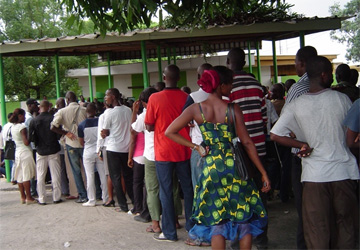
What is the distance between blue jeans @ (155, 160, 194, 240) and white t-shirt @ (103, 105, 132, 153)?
1753 millimetres

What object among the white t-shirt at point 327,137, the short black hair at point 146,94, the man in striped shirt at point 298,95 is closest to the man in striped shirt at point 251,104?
the man in striped shirt at point 298,95

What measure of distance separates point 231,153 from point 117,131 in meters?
3.42

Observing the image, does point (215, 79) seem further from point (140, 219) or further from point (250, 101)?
point (140, 219)

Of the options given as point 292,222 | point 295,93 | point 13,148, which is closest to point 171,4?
point 295,93

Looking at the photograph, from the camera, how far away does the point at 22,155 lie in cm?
801

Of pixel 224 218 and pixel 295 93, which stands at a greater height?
pixel 295 93

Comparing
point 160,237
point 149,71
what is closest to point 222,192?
point 160,237

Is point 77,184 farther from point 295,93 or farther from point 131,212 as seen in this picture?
point 295,93

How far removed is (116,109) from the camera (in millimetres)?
6824

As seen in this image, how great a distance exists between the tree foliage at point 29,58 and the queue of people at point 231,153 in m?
20.4

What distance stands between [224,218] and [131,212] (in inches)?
137

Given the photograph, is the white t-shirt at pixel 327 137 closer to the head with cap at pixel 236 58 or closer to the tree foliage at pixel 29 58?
the head with cap at pixel 236 58

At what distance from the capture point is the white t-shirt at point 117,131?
6789mm

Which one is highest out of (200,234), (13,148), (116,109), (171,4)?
(171,4)
